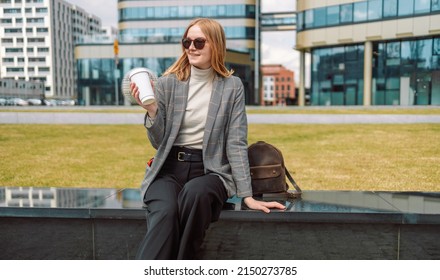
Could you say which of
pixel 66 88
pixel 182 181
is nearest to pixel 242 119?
pixel 182 181

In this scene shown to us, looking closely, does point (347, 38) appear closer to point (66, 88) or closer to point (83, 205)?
point (83, 205)

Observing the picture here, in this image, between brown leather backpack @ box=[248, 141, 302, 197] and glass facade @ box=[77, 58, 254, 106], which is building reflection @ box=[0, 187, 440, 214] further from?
glass facade @ box=[77, 58, 254, 106]

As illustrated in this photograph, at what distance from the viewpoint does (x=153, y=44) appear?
4991cm

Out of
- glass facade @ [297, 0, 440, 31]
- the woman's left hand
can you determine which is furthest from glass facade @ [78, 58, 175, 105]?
the woman's left hand

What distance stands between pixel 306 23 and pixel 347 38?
14.9 feet

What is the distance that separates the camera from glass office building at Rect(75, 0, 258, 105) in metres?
50.0

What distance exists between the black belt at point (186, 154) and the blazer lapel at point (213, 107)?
0.31ft

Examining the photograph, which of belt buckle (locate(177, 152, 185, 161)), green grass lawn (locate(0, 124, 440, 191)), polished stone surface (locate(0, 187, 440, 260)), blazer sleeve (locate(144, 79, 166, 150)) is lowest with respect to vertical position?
green grass lawn (locate(0, 124, 440, 191))

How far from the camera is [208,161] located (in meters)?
3.18

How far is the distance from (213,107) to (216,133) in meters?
0.19

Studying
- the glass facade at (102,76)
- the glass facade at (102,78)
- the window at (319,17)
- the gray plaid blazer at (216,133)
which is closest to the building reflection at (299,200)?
the gray plaid blazer at (216,133)

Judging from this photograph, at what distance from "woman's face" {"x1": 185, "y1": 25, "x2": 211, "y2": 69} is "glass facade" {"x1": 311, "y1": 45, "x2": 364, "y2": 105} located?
39173 millimetres

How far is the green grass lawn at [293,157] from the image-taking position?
7.32 meters

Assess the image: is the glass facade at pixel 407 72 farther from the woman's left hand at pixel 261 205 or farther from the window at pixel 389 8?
the woman's left hand at pixel 261 205
